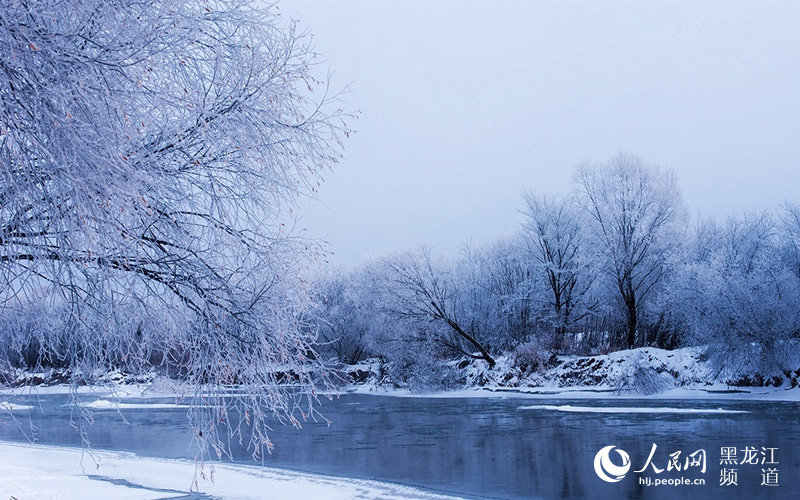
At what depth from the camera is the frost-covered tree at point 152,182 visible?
13.6 feet

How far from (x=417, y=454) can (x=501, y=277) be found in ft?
98.4

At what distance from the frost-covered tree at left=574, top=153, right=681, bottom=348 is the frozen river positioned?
901 cm

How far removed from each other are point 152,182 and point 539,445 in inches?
461

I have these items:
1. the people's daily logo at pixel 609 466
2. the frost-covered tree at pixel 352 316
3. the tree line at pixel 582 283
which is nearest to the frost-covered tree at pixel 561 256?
the tree line at pixel 582 283

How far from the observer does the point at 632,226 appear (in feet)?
112

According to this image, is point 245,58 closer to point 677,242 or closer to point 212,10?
point 212,10

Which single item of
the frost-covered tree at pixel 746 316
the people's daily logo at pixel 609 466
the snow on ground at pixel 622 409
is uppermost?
the frost-covered tree at pixel 746 316

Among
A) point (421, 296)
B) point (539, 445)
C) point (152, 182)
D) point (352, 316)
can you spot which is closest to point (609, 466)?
point (539, 445)

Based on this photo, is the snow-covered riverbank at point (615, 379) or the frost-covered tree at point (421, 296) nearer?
the snow-covered riverbank at point (615, 379)

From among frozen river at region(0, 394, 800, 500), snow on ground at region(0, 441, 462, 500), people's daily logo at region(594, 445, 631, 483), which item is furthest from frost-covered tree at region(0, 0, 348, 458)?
people's daily logo at region(594, 445, 631, 483)

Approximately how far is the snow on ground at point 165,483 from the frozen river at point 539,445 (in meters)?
0.86

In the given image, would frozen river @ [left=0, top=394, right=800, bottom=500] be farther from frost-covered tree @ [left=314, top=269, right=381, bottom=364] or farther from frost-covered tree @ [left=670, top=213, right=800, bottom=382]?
frost-covered tree @ [left=314, top=269, right=381, bottom=364]

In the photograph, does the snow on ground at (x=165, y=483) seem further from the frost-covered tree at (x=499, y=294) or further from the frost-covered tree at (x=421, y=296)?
the frost-covered tree at (x=499, y=294)

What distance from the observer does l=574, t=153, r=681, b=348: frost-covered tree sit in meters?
33.8
